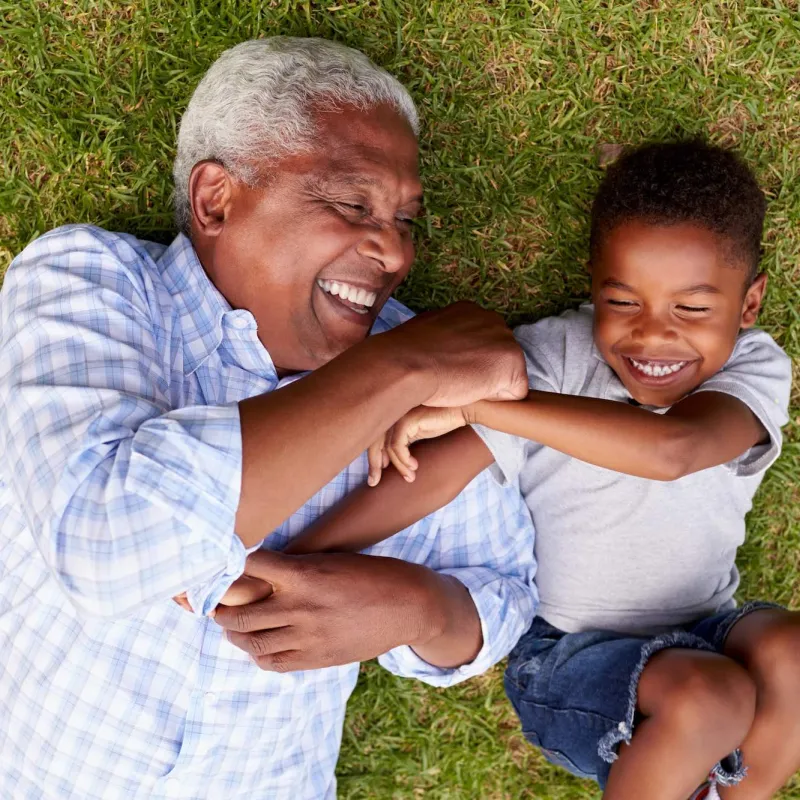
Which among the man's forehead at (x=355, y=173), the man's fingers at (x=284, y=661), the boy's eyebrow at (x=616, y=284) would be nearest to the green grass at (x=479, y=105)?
the boy's eyebrow at (x=616, y=284)

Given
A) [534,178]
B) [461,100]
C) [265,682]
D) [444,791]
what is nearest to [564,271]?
[534,178]

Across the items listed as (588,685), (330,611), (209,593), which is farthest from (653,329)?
(209,593)

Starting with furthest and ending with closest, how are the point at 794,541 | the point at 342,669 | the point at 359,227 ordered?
the point at 794,541, the point at 342,669, the point at 359,227

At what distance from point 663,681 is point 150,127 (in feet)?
8.49

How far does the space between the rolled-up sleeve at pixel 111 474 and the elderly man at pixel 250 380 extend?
16 millimetres

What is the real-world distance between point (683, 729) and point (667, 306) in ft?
4.23

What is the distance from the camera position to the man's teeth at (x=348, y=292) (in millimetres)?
2568

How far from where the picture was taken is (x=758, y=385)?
110 inches

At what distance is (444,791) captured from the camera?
348cm

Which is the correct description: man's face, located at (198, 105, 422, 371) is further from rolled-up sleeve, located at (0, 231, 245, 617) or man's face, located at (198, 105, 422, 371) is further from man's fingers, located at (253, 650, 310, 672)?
man's fingers, located at (253, 650, 310, 672)

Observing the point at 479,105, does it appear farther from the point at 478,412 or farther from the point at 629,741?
the point at 629,741

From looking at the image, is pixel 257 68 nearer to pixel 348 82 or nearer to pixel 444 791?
pixel 348 82

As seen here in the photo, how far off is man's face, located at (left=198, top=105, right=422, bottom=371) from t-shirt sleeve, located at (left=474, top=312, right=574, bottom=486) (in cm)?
57

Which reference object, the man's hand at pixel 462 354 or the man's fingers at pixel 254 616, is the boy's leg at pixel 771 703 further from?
the man's fingers at pixel 254 616
